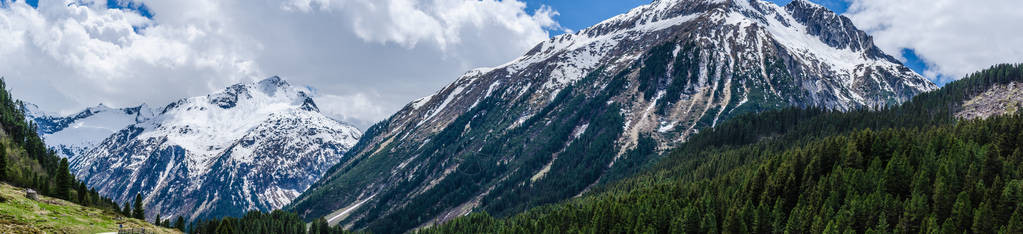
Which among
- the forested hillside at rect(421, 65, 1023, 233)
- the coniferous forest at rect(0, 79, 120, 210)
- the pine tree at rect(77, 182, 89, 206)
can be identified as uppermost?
the coniferous forest at rect(0, 79, 120, 210)

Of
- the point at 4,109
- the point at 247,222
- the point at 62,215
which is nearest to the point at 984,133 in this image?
the point at 62,215

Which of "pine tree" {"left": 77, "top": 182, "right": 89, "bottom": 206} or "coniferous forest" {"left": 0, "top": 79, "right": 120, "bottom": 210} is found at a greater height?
"coniferous forest" {"left": 0, "top": 79, "right": 120, "bottom": 210}

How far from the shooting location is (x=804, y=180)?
128 metres

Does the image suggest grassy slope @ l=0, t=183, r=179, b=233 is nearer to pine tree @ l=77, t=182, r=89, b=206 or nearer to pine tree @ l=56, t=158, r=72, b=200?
pine tree @ l=77, t=182, r=89, b=206

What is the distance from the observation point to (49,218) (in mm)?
78812

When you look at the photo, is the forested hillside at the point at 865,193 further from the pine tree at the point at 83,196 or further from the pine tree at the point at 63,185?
the pine tree at the point at 63,185

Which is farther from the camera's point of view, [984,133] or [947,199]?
[984,133]

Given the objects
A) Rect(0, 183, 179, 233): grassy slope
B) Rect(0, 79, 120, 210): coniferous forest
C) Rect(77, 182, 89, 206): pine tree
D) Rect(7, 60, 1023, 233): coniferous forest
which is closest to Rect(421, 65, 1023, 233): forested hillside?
Rect(7, 60, 1023, 233): coniferous forest

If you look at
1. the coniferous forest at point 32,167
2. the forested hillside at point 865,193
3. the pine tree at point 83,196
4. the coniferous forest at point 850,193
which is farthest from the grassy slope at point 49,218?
the forested hillside at point 865,193

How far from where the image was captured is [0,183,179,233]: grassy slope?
221 ft

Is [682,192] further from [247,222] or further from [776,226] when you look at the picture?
[247,222]

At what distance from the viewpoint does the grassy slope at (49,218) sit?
6728 cm

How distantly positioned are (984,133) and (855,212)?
5321 centimetres

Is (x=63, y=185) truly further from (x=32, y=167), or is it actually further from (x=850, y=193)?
(x=850, y=193)
